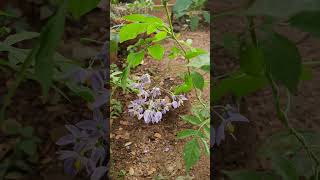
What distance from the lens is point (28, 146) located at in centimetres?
164

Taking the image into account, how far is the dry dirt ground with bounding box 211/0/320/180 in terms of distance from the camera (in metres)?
1.52

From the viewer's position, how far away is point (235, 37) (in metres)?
0.51

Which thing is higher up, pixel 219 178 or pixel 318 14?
pixel 318 14

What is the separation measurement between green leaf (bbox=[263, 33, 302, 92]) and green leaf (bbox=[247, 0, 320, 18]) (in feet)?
0.22

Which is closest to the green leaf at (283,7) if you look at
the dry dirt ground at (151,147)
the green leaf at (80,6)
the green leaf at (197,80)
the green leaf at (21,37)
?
the green leaf at (80,6)

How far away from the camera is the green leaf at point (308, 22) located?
285mm

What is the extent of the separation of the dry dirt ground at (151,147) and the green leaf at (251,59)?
44.2 inches

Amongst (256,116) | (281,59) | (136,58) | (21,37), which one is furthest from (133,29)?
(256,116)

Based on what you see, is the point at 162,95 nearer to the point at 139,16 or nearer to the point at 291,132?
the point at 139,16

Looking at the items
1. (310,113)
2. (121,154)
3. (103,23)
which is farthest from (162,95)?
(103,23)

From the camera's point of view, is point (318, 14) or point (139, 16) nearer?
point (318, 14)

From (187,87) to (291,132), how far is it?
0.71 metres

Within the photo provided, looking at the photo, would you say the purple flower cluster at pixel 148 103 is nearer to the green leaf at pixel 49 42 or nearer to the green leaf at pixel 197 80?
the green leaf at pixel 197 80

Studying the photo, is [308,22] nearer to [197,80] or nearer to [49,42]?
[49,42]
